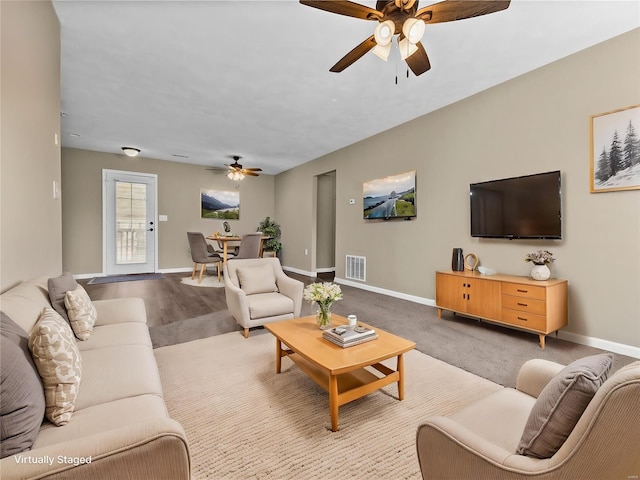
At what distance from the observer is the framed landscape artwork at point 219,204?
24.9ft

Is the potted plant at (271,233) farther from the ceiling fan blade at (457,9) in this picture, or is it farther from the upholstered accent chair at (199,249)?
the ceiling fan blade at (457,9)

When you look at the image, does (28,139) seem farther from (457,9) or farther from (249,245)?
(249,245)

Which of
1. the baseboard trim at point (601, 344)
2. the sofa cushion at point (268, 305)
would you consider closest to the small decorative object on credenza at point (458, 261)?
the baseboard trim at point (601, 344)

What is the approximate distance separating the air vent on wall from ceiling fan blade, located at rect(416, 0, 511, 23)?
12.8 feet

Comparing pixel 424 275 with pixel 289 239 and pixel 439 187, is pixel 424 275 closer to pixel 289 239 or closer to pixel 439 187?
pixel 439 187

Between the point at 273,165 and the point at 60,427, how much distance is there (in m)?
6.90

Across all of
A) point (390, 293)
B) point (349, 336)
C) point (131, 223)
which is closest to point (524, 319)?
point (349, 336)

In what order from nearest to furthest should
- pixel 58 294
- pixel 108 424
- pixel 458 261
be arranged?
pixel 108 424 < pixel 58 294 < pixel 458 261

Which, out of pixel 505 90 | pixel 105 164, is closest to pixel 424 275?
pixel 505 90

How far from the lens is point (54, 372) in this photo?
1105mm

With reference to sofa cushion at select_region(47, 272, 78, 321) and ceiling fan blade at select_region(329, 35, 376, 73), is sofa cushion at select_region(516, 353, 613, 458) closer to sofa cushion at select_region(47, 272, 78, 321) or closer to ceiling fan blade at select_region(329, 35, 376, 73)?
ceiling fan blade at select_region(329, 35, 376, 73)

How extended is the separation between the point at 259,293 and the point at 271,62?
244 centimetres

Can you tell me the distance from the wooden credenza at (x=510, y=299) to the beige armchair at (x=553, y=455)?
1968 mm

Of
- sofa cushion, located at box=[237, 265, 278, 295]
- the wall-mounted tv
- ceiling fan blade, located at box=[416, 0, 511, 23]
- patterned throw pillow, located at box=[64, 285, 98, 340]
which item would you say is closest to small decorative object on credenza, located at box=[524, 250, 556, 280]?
the wall-mounted tv
